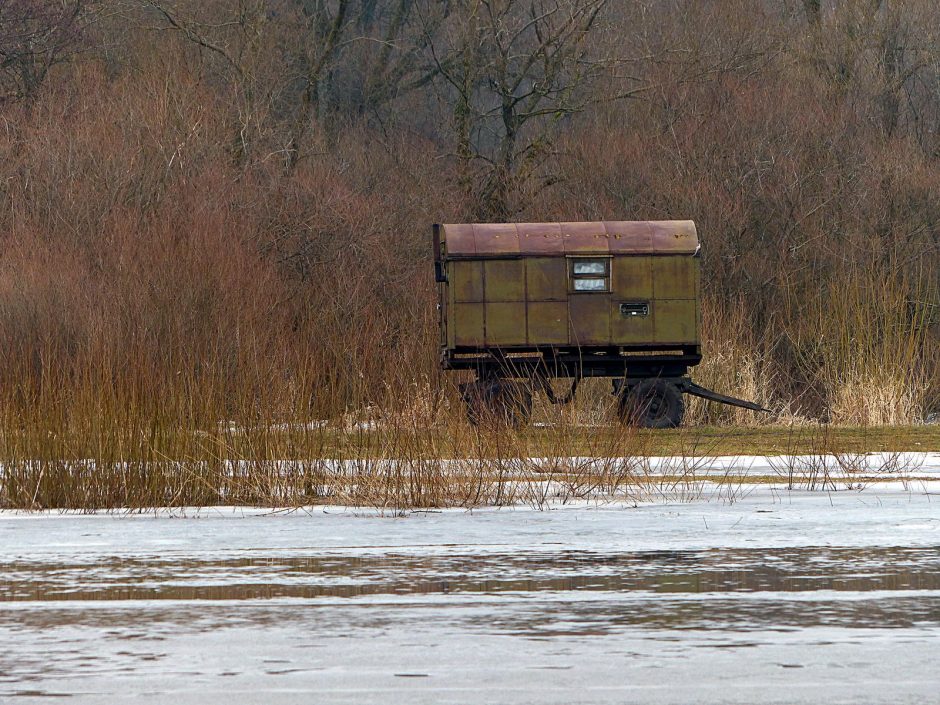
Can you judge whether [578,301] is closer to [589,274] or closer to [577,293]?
[577,293]

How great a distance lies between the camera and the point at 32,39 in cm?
3044

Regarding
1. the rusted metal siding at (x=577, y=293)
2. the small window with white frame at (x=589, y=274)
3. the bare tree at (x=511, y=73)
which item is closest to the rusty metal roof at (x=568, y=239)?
the rusted metal siding at (x=577, y=293)

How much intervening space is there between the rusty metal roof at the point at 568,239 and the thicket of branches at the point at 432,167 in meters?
1.78

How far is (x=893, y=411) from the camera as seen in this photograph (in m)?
20.3

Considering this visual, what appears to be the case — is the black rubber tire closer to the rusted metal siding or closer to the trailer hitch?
the trailer hitch

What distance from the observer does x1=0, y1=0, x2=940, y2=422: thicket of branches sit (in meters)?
21.5

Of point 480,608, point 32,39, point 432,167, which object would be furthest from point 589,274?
point 32,39

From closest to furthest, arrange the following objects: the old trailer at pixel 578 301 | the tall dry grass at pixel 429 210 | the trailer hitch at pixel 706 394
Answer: the old trailer at pixel 578 301
the trailer hitch at pixel 706 394
the tall dry grass at pixel 429 210

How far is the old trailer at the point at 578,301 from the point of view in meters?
19.2

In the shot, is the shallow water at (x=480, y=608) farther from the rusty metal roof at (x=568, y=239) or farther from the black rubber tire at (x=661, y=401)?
the rusty metal roof at (x=568, y=239)

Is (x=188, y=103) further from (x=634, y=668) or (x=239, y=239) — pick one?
(x=634, y=668)

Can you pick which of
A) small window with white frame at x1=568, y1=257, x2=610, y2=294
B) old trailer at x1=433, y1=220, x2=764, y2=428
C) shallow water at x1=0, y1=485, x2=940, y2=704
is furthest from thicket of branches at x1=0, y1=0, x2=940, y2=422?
shallow water at x1=0, y1=485, x2=940, y2=704

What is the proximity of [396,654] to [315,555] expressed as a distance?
290 centimetres

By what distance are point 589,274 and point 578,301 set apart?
0.37 metres
